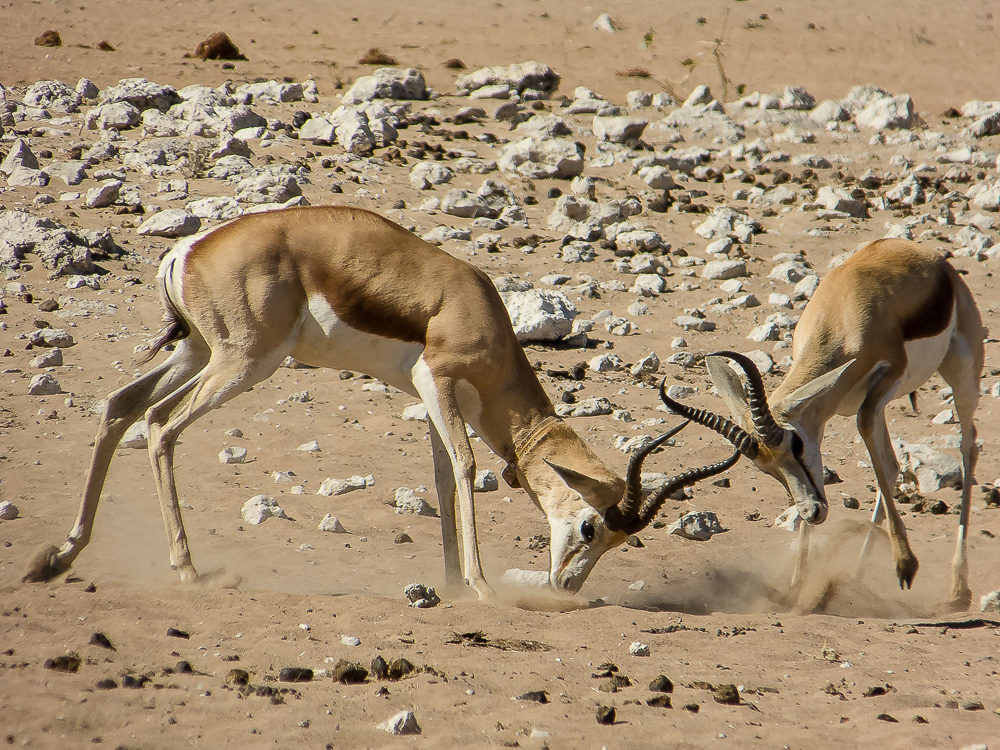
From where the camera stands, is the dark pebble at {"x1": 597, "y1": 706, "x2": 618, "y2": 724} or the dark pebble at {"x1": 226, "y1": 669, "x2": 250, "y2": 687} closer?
the dark pebble at {"x1": 597, "y1": 706, "x2": 618, "y2": 724}

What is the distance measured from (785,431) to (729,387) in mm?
607

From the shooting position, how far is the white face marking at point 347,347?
6.70 metres

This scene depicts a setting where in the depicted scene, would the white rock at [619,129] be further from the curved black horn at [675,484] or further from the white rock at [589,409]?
the curved black horn at [675,484]

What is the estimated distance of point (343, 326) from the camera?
22.1ft

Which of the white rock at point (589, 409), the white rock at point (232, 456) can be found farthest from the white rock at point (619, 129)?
the white rock at point (232, 456)

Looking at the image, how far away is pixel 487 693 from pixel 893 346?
4.57 m

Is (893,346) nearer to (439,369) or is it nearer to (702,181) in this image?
(439,369)

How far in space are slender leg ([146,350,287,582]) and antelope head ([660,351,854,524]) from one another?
114 inches

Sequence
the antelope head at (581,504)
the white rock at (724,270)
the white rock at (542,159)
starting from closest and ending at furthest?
the antelope head at (581,504) → the white rock at (724,270) → the white rock at (542,159)

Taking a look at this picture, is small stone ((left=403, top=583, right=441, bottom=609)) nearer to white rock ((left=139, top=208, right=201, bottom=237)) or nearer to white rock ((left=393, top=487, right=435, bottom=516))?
white rock ((left=393, top=487, right=435, bottom=516))

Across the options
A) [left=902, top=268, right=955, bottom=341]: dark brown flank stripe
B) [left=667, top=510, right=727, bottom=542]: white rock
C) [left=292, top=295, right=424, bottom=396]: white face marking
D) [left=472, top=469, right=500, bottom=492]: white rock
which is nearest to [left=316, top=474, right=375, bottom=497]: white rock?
[left=472, top=469, right=500, bottom=492]: white rock

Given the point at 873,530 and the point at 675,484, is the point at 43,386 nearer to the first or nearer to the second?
the point at 675,484

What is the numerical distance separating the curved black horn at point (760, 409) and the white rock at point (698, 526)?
112 cm

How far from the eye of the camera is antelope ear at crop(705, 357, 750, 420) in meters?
7.30
